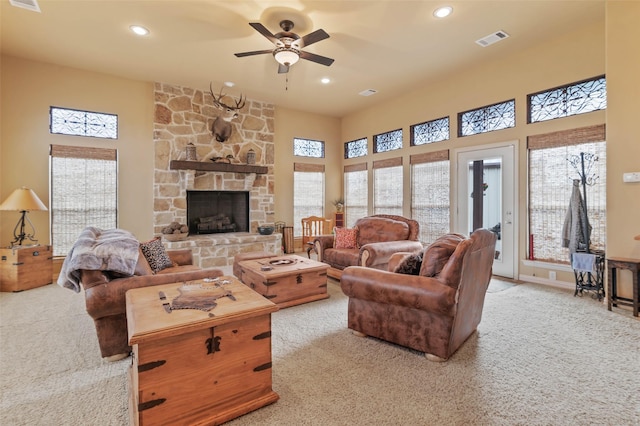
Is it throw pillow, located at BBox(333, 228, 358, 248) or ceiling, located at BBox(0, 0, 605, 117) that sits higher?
ceiling, located at BBox(0, 0, 605, 117)

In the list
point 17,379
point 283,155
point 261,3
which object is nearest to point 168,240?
point 283,155

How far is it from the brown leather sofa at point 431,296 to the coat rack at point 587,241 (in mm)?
2097

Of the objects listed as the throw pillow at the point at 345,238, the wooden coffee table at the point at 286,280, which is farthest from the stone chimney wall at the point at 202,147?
the wooden coffee table at the point at 286,280

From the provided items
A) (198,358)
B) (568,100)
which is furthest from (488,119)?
(198,358)

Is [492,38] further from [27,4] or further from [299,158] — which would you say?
[27,4]

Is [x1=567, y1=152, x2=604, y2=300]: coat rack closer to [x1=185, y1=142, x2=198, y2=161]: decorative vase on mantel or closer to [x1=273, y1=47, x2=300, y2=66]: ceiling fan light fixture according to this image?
[x1=273, y1=47, x2=300, y2=66]: ceiling fan light fixture

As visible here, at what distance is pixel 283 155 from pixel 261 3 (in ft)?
13.0

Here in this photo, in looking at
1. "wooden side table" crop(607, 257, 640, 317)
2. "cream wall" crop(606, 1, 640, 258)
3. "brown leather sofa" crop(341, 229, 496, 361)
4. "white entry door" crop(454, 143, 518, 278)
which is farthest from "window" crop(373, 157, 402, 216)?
"brown leather sofa" crop(341, 229, 496, 361)

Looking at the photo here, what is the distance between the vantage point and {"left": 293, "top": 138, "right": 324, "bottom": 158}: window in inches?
293

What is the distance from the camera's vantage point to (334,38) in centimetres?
411

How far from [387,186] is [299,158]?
2.19m

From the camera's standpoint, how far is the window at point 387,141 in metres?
6.62

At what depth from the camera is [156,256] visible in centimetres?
344

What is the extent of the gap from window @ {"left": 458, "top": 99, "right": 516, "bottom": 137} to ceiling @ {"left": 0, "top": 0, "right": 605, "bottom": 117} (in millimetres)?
755
